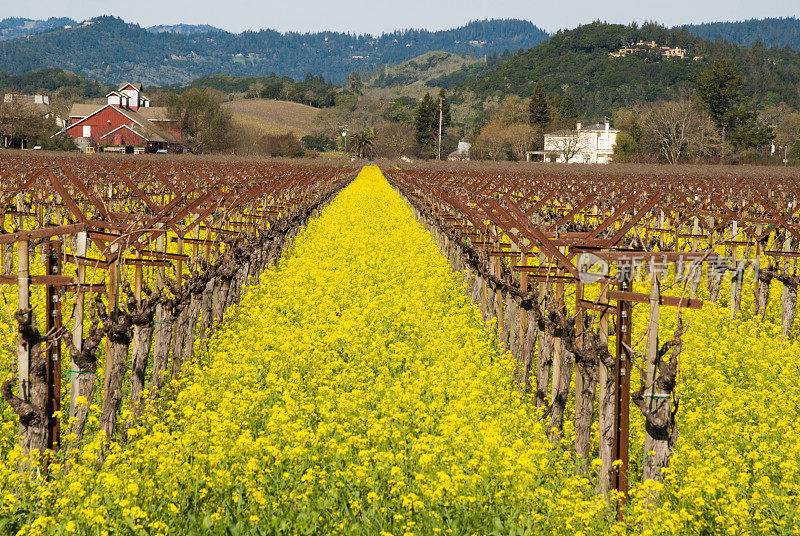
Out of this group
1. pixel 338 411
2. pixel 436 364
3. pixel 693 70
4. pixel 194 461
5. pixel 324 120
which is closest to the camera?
pixel 194 461

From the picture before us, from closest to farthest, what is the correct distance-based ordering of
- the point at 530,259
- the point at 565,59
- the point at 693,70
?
the point at 530,259 → the point at 693,70 → the point at 565,59

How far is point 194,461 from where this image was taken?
222 inches

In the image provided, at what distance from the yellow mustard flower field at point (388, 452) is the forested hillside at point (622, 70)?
14208 cm

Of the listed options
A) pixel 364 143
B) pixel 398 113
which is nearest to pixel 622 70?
pixel 398 113

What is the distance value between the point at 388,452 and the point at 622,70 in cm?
17949

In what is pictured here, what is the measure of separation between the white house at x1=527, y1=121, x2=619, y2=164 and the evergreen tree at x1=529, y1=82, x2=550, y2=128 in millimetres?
2806

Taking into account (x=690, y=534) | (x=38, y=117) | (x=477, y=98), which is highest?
(x=477, y=98)

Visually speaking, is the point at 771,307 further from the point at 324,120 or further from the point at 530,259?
the point at 324,120

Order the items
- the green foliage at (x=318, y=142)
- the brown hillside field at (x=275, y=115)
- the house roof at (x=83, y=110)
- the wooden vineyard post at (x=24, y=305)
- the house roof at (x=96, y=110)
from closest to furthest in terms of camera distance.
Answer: the wooden vineyard post at (x=24, y=305), the house roof at (x=96, y=110), the house roof at (x=83, y=110), the green foliage at (x=318, y=142), the brown hillside field at (x=275, y=115)

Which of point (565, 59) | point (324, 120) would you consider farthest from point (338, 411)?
point (565, 59)

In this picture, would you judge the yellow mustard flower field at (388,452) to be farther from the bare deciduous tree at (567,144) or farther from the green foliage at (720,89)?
the green foliage at (720,89)

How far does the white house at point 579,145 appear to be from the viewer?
88125 mm

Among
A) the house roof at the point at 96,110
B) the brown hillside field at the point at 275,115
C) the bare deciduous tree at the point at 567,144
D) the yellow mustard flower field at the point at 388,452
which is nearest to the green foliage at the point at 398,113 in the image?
the brown hillside field at the point at 275,115

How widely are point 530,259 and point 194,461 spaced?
38.3ft
